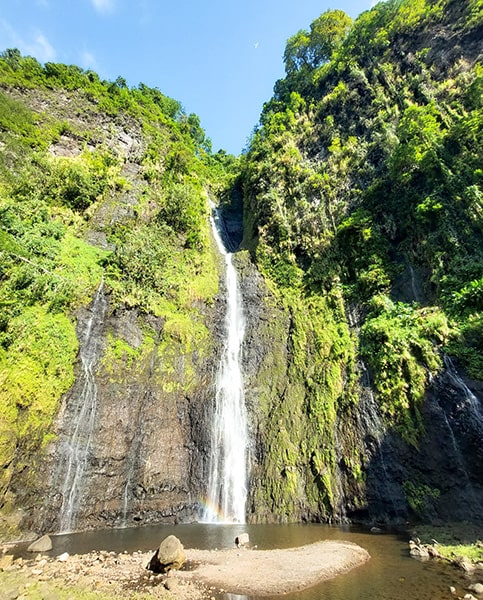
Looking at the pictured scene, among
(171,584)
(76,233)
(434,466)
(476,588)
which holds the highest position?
(76,233)

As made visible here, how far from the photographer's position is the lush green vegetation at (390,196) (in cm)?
1405

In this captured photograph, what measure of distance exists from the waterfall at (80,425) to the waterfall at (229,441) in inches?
205

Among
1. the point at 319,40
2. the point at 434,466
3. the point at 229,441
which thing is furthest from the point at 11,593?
the point at 319,40

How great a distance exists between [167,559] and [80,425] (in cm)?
724

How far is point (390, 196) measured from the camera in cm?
2042

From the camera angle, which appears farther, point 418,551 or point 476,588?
point 418,551

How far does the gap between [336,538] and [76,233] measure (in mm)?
19817

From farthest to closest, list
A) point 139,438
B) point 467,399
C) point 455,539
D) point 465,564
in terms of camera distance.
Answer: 1. point 139,438
2. point 467,399
3. point 455,539
4. point 465,564

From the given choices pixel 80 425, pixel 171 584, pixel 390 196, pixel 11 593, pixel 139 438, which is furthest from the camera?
pixel 390 196

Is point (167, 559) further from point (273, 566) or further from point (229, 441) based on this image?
point (229, 441)

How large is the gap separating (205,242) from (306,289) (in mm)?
8349

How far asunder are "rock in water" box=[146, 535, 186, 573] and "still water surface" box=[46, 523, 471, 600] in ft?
6.07

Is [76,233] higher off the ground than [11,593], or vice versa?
[76,233]

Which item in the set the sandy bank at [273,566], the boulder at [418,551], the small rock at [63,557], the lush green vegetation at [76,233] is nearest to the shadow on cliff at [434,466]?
the boulder at [418,551]
